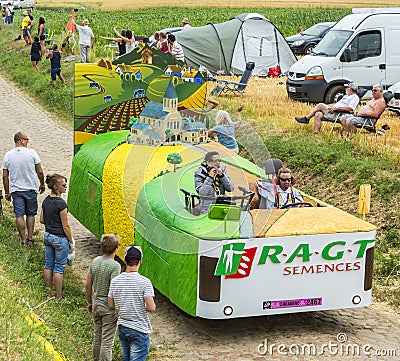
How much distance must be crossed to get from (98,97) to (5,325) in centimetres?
661

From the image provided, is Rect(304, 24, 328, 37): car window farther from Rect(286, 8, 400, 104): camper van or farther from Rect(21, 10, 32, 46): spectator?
Rect(286, 8, 400, 104): camper van

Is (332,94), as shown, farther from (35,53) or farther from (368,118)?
(35,53)

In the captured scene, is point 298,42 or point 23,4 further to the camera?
point 23,4

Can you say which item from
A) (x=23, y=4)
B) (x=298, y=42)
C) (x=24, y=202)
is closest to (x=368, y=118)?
(x=24, y=202)

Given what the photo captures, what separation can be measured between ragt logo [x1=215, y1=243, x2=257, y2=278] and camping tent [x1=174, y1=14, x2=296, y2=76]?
66.4ft

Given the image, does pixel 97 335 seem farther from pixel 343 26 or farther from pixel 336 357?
pixel 343 26

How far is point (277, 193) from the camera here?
1012 centimetres

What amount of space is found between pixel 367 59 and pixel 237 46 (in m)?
7.07

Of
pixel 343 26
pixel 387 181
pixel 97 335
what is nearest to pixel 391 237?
pixel 387 181

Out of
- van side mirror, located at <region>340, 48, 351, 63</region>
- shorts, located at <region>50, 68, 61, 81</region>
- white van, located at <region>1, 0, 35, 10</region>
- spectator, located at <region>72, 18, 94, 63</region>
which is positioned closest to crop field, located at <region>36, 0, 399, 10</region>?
white van, located at <region>1, 0, 35, 10</region>

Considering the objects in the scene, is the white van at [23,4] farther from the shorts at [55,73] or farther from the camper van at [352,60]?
the camper van at [352,60]

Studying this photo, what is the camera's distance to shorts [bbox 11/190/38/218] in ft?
37.6

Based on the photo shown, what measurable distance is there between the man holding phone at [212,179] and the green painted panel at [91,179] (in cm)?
211

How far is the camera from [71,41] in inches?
1235
